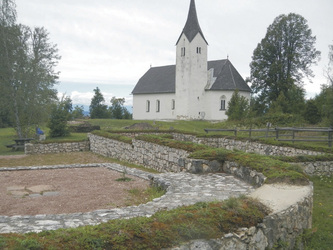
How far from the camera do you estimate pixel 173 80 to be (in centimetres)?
4397

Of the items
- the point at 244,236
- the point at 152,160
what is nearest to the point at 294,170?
the point at 244,236

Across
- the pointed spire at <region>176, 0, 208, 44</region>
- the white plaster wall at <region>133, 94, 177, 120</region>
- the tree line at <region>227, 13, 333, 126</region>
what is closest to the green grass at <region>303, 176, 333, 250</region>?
the tree line at <region>227, 13, 333, 126</region>

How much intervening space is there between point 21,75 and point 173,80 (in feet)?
83.1

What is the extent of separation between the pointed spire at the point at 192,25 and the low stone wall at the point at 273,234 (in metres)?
36.3

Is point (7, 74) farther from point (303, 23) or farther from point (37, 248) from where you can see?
point (303, 23)

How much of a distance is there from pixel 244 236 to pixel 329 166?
7545 mm

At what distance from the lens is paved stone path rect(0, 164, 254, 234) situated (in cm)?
452

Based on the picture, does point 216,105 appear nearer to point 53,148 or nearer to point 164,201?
point 53,148

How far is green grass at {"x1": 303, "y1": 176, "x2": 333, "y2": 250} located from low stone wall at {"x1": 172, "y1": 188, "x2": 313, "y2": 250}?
0.72ft

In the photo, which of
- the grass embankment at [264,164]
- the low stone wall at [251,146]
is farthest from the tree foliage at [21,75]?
the grass embankment at [264,164]

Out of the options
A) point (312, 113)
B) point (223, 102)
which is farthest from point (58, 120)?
point (223, 102)

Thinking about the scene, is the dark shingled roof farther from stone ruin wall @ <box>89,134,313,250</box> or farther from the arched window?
stone ruin wall @ <box>89,134,313,250</box>

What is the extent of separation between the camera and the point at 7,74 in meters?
20.7

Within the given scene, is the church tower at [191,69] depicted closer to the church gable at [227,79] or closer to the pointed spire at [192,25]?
the pointed spire at [192,25]
